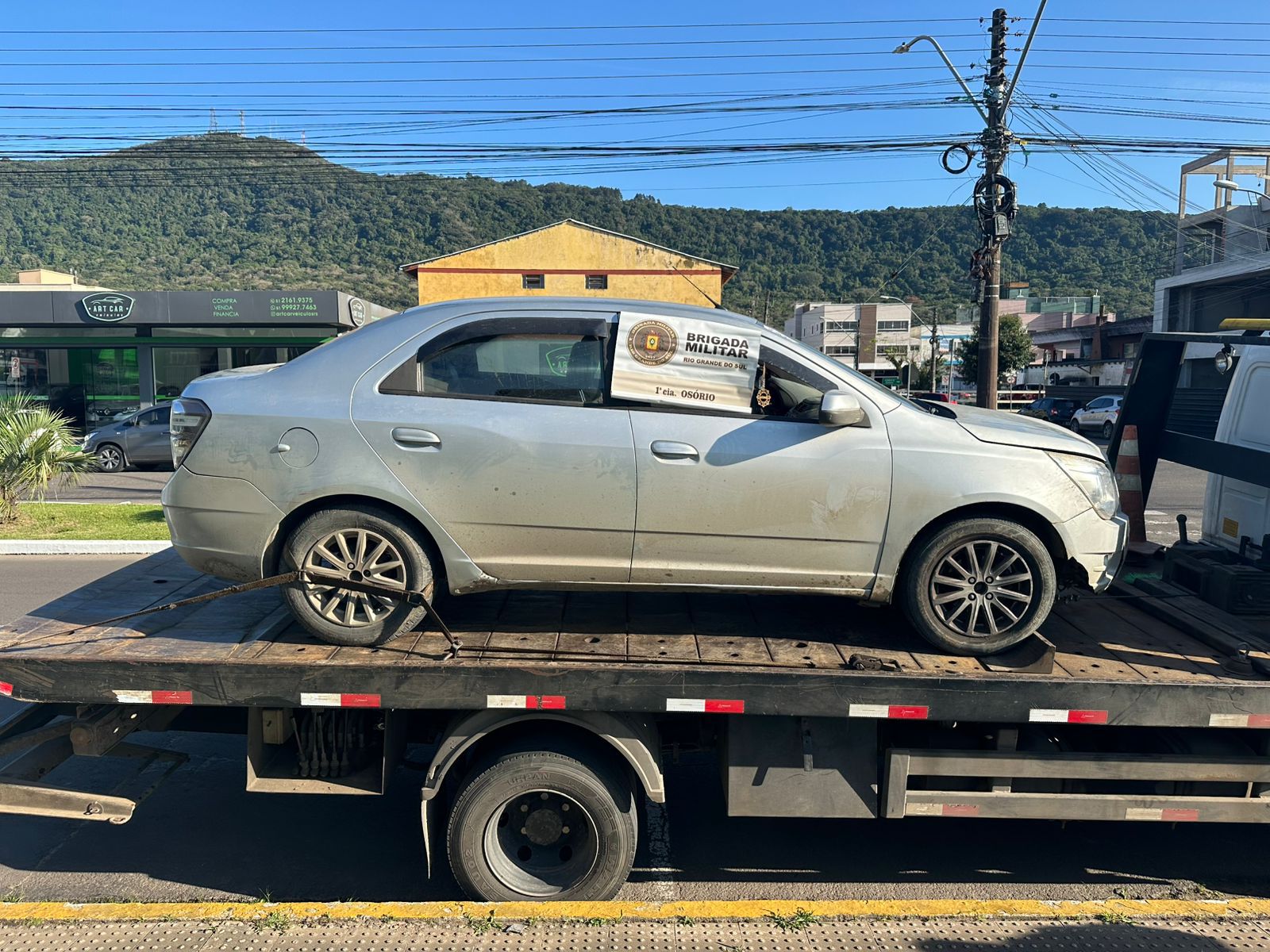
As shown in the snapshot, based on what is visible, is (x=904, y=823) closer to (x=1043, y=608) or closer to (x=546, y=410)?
(x=1043, y=608)

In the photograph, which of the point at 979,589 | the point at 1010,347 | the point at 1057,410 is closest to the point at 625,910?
the point at 979,589

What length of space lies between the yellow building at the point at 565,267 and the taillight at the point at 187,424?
31327mm

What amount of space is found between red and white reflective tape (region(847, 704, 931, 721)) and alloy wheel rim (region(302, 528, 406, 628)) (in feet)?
6.26

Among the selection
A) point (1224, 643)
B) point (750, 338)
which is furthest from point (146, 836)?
point (1224, 643)

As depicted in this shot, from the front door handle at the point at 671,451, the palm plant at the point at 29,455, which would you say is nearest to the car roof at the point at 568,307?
the front door handle at the point at 671,451

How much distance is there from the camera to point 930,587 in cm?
386

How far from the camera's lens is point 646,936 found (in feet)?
11.2

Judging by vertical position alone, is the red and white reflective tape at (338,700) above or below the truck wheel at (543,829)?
above

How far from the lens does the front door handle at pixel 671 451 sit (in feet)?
12.4

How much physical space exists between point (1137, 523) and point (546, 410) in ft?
13.1

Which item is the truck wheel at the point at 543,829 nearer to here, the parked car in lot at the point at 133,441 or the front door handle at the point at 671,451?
the front door handle at the point at 671,451

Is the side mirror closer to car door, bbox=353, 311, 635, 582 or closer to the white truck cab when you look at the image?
car door, bbox=353, 311, 635, 582

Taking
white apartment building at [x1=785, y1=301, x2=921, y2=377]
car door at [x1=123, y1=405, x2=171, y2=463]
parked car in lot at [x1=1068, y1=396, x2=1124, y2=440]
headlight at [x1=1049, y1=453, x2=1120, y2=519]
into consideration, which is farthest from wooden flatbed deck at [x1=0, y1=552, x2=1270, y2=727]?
white apartment building at [x1=785, y1=301, x2=921, y2=377]

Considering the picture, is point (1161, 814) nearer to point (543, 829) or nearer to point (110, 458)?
point (543, 829)
